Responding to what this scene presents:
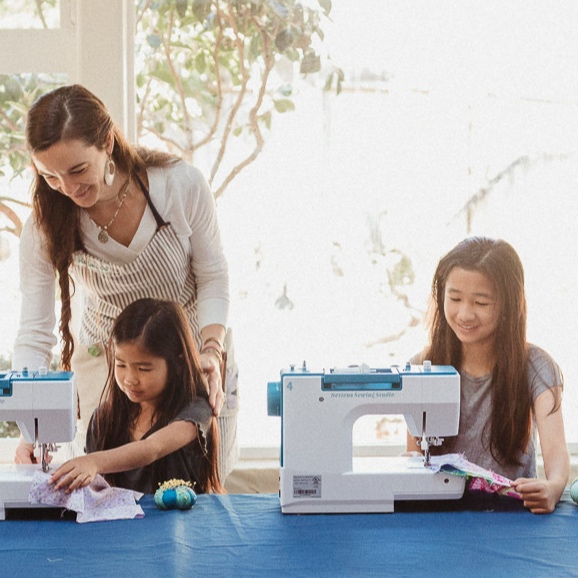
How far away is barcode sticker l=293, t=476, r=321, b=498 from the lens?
1.72 m

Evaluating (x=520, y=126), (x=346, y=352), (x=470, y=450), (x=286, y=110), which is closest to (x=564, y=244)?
(x=520, y=126)

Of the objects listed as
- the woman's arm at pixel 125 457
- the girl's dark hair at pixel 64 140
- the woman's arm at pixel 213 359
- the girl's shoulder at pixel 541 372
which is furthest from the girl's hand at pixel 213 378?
the girl's shoulder at pixel 541 372

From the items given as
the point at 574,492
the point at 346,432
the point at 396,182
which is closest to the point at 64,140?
the point at 346,432

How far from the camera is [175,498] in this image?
1.71m

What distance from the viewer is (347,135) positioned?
119 inches

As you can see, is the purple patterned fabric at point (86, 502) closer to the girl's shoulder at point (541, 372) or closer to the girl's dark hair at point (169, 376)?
the girl's dark hair at point (169, 376)

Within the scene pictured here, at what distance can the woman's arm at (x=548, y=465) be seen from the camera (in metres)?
1.71

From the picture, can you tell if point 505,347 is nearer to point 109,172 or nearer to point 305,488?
point 305,488

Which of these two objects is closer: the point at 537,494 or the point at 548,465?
the point at 537,494

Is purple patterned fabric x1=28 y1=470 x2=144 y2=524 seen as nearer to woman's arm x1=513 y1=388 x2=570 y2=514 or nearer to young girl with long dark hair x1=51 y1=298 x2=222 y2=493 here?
→ young girl with long dark hair x1=51 y1=298 x2=222 y2=493

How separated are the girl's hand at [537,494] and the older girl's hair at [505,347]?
0.93 ft

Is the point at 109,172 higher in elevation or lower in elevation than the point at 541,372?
higher

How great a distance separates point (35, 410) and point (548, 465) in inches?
39.8

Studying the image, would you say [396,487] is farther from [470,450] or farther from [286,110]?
[286,110]
